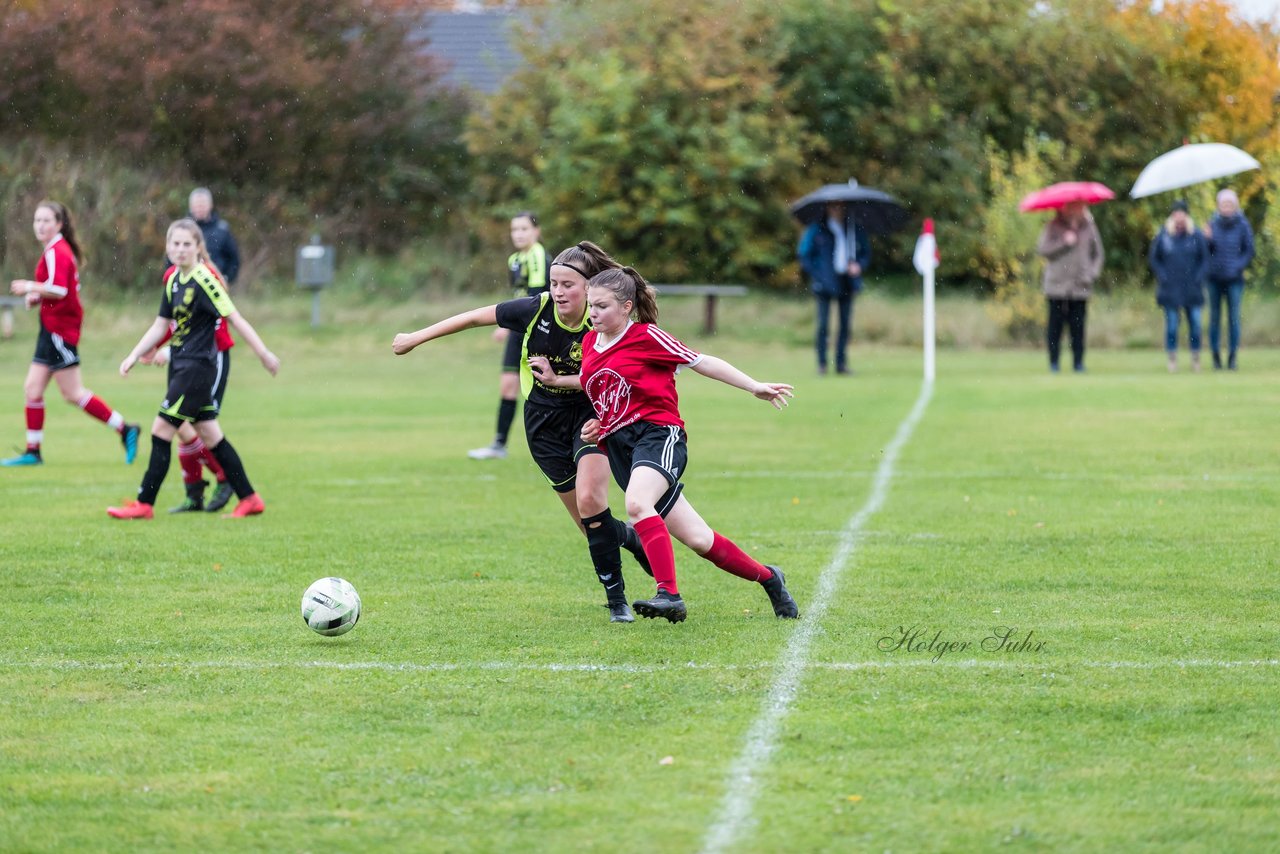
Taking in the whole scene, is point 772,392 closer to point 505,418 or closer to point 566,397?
point 566,397

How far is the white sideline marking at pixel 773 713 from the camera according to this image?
169 inches

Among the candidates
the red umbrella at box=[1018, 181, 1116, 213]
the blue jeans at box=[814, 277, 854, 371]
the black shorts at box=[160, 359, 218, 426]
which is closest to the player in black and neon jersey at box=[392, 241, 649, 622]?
the black shorts at box=[160, 359, 218, 426]

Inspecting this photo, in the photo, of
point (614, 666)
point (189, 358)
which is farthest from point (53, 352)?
point (614, 666)

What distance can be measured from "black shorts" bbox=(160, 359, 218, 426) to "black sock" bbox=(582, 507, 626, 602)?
3.74 m

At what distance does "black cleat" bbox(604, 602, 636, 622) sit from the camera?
7.02m

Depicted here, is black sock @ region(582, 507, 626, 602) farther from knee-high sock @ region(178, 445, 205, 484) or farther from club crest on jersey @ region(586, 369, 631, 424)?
knee-high sock @ region(178, 445, 205, 484)

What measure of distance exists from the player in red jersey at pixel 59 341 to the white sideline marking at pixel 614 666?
7.25m

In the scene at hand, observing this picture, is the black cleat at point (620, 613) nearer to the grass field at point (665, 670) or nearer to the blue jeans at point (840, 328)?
the grass field at point (665, 670)

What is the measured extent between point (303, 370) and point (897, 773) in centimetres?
2039

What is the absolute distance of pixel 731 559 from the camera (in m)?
6.86

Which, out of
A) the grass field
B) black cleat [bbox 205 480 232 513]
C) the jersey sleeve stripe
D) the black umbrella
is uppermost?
the black umbrella

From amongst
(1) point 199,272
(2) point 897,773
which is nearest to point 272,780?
(2) point 897,773

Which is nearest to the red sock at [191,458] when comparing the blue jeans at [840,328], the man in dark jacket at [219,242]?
the man in dark jacket at [219,242]

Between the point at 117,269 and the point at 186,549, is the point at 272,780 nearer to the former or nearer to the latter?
the point at 186,549
